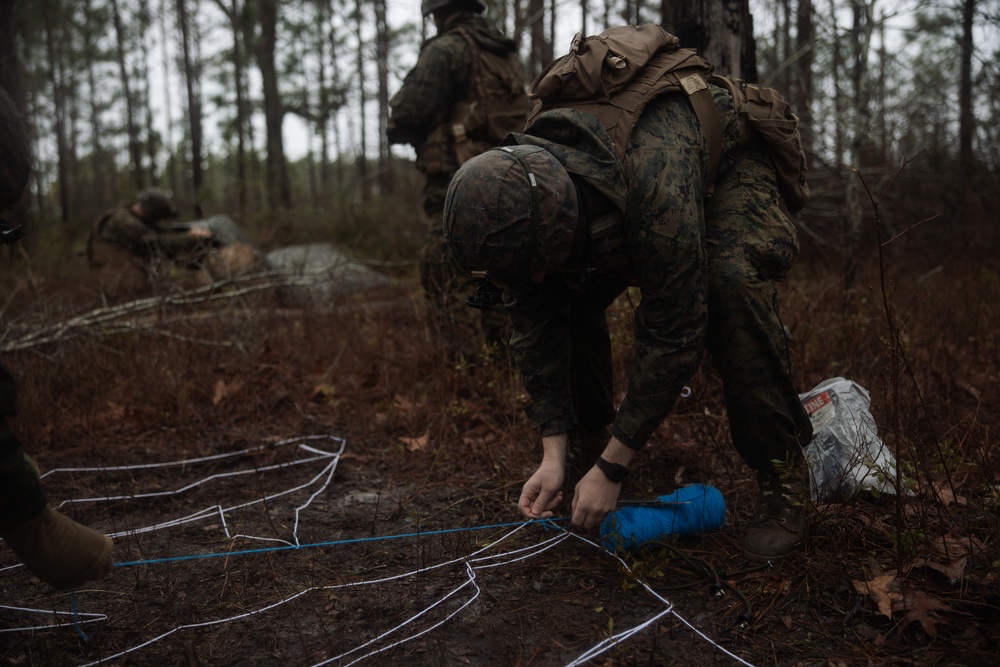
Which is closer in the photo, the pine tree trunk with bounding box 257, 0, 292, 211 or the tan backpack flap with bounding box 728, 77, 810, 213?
the tan backpack flap with bounding box 728, 77, 810, 213

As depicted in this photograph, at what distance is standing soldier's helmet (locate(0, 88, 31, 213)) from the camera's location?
1655 millimetres

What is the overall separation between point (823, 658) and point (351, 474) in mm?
2204

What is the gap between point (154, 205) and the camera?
25.7 ft

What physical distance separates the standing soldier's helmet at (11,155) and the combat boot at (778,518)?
88.7 inches

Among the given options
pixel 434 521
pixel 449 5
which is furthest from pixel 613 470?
pixel 449 5

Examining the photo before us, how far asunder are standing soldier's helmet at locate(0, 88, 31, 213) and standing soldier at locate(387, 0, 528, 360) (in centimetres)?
269

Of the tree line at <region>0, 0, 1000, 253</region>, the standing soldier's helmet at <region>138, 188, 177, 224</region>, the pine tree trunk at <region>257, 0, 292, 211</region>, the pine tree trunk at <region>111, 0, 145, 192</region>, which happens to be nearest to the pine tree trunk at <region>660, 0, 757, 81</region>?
the tree line at <region>0, 0, 1000, 253</region>

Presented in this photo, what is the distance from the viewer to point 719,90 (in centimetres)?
232

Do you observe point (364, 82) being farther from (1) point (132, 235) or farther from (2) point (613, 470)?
(2) point (613, 470)

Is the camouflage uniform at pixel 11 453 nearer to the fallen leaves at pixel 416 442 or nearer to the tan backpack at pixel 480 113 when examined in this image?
the fallen leaves at pixel 416 442

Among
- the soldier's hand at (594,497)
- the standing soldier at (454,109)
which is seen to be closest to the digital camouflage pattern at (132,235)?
the standing soldier at (454,109)

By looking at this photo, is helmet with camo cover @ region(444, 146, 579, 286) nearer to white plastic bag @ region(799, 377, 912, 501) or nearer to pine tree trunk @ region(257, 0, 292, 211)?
white plastic bag @ region(799, 377, 912, 501)

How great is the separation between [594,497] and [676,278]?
0.68m

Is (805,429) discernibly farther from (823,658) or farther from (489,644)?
(489,644)
